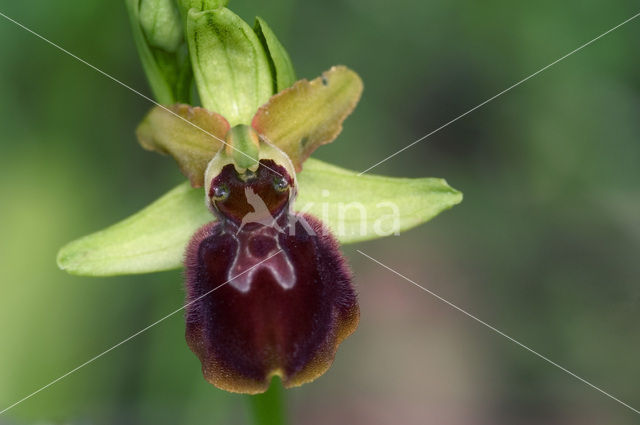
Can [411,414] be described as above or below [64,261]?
below

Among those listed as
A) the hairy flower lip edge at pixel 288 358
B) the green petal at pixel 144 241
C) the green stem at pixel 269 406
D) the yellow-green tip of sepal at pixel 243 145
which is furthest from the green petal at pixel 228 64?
the green stem at pixel 269 406

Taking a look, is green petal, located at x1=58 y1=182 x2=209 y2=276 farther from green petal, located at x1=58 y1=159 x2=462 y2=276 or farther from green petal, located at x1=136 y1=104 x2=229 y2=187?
green petal, located at x1=136 y1=104 x2=229 y2=187

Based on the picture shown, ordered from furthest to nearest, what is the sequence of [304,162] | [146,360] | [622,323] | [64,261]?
[622,323]
[146,360]
[304,162]
[64,261]

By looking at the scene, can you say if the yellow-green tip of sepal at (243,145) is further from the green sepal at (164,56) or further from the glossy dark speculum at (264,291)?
the green sepal at (164,56)

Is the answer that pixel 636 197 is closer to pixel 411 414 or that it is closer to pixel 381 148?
pixel 381 148

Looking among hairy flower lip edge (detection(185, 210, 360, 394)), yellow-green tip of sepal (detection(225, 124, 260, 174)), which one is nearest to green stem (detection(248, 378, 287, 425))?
hairy flower lip edge (detection(185, 210, 360, 394))

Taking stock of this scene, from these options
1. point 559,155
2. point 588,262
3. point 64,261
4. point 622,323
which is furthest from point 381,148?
point 64,261
